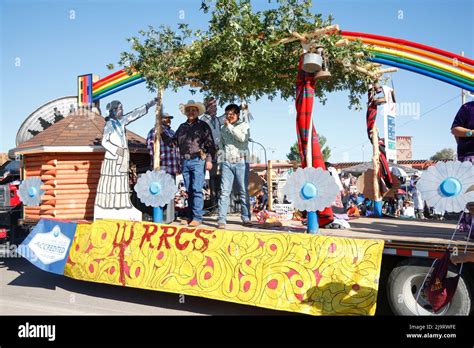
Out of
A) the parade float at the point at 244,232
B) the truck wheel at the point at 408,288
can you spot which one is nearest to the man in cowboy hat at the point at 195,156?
the parade float at the point at 244,232

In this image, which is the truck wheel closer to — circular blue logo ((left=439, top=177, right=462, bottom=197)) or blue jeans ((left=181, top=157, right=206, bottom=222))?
circular blue logo ((left=439, top=177, right=462, bottom=197))

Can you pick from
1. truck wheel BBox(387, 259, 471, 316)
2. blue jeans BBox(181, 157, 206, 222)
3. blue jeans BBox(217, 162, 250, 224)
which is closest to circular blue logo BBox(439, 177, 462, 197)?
truck wheel BBox(387, 259, 471, 316)

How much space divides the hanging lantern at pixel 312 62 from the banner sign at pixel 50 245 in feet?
12.4

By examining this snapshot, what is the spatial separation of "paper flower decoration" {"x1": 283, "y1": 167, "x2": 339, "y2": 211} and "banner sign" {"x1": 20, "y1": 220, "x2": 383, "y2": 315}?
0.33 metres

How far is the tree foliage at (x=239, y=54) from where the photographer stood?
5632 millimetres

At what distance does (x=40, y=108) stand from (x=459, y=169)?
9.64 m

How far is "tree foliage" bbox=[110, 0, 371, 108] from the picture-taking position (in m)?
5.63

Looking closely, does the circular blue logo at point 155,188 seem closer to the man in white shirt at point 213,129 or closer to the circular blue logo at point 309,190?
the circular blue logo at point 309,190

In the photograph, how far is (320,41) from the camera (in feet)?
17.7

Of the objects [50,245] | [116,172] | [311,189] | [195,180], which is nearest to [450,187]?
[311,189]

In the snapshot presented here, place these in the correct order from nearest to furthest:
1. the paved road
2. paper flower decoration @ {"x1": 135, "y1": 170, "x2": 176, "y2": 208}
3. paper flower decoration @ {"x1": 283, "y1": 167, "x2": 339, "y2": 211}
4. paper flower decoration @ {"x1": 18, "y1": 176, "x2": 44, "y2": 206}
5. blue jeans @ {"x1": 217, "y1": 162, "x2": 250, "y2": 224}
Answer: paper flower decoration @ {"x1": 283, "y1": 167, "x2": 339, "y2": 211}, the paved road, paper flower decoration @ {"x1": 135, "y1": 170, "x2": 176, "y2": 208}, blue jeans @ {"x1": 217, "y1": 162, "x2": 250, "y2": 224}, paper flower decoration @ {"x1": 18, "y1": 176, "x2": 44, "y2": 206}

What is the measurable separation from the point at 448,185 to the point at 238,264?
2.20 meters
